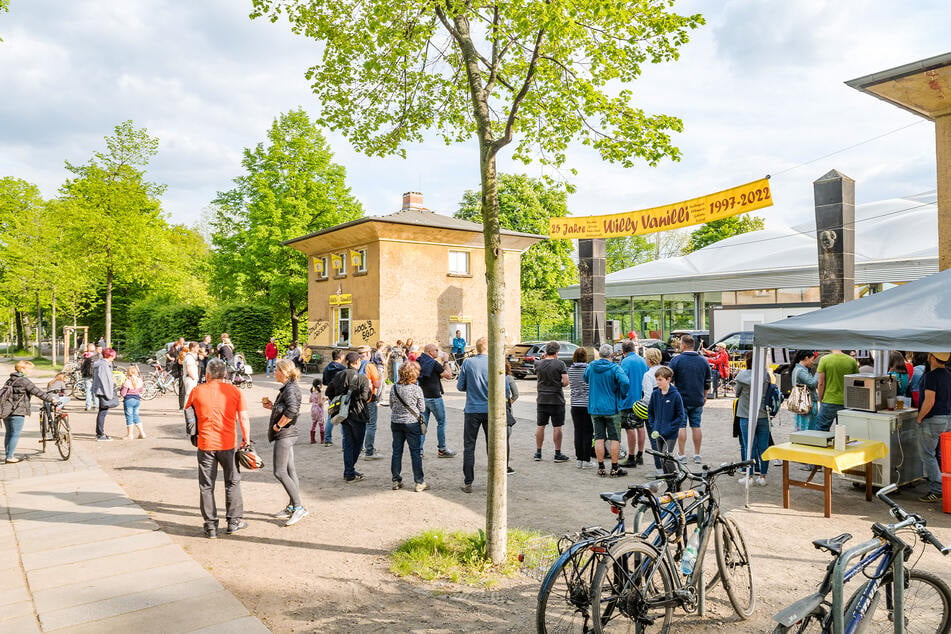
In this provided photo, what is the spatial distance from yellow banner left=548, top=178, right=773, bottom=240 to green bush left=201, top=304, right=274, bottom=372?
672 inches

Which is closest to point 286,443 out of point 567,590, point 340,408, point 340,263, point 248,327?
point 340,408

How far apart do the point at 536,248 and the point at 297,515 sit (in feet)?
119

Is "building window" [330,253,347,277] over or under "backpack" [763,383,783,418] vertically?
over

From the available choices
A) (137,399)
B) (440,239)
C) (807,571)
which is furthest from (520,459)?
(440,239)

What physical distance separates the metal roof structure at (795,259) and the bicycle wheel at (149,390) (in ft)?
71.1

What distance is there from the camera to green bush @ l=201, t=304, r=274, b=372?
29.6 meters

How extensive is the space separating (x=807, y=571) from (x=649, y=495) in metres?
2.35

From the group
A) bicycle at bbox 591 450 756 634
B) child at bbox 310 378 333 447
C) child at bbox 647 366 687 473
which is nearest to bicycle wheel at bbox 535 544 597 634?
bicycle at bbox 591 450 756 634

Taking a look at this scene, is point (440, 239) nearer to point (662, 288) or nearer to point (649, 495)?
point (662, 288)

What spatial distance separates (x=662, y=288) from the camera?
105 ft

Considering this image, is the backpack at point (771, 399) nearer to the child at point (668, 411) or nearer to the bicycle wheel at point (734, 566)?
the child at point (668, 411)

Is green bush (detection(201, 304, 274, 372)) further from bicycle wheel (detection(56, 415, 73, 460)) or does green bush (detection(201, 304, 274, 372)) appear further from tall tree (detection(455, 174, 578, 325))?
bicycle wheel (detection(56, 415, 73, 460))

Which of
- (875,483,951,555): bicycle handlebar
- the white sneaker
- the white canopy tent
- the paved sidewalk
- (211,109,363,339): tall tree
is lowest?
the paved sidewalk

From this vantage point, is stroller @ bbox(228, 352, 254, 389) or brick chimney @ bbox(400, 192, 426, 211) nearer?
stroller @ bbox(228, 352, 254, 389)
